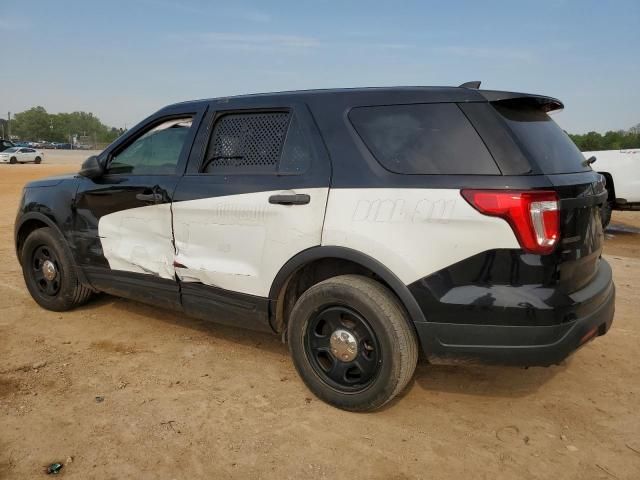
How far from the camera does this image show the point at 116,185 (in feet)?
13.1

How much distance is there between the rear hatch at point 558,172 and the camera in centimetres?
255

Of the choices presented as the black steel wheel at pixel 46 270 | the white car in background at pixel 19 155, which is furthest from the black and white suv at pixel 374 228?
the white car in background at pixel 19 155

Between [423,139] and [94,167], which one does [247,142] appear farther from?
[94,167]

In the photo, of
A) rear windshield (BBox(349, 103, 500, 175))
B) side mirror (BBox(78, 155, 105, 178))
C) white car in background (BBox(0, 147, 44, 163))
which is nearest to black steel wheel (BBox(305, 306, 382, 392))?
rear windshield (BBox(349, 103, 500, 175))

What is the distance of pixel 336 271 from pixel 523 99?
1.42 metres

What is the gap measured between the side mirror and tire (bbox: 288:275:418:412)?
205cm

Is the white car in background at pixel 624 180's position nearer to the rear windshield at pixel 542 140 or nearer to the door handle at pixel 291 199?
the rear windshield at pixel 542 140

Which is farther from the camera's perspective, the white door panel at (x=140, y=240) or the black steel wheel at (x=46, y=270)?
the black steel wheel at (x=46, y=270)

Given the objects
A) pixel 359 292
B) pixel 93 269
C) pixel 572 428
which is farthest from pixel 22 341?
pixel 572 428

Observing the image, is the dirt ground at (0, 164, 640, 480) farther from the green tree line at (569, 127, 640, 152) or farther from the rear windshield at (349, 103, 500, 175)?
the green tree line at (569, 127, 640, 152)

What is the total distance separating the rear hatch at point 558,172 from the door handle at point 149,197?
220 centimetres

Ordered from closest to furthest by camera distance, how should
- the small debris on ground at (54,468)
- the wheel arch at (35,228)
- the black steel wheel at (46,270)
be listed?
the small debris on ground at (54,468) → the wheel arch at (35,228) → the black steel wheel at (46,270)

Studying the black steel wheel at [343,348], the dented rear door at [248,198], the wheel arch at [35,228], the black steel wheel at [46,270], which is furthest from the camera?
the black steel wheel at [46,270]

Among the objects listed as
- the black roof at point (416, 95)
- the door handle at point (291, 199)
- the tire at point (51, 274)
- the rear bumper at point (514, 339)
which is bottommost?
the tire at point (51, 274)
